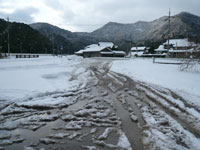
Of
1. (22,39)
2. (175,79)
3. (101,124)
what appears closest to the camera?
(101,124)

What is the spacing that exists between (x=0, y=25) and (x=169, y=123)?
94.6 m

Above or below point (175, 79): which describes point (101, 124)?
below

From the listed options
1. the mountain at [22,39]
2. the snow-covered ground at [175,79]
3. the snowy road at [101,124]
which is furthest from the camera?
the mountain at [22,39]

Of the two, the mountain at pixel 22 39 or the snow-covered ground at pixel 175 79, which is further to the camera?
the mountain at pixel 22 39

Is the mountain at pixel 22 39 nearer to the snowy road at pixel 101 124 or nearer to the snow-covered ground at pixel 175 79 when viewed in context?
the snow-covered ground at pixel 175 79

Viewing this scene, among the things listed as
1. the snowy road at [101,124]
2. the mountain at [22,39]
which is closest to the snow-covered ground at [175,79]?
the snowy road at [101,124]

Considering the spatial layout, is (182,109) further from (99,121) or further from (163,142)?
(99,121)

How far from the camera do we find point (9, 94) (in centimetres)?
743

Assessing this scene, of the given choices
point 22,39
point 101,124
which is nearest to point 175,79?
point 101,124

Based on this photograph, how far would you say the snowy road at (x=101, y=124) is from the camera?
363 cm

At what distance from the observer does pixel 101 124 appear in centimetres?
469

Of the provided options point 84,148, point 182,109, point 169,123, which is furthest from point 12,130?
point 182,109

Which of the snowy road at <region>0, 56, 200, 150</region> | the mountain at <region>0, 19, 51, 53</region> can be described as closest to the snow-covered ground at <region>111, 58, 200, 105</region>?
the snowy road at <region>0, 56, 200, 150</region>

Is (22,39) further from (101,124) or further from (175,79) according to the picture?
(101,124)
